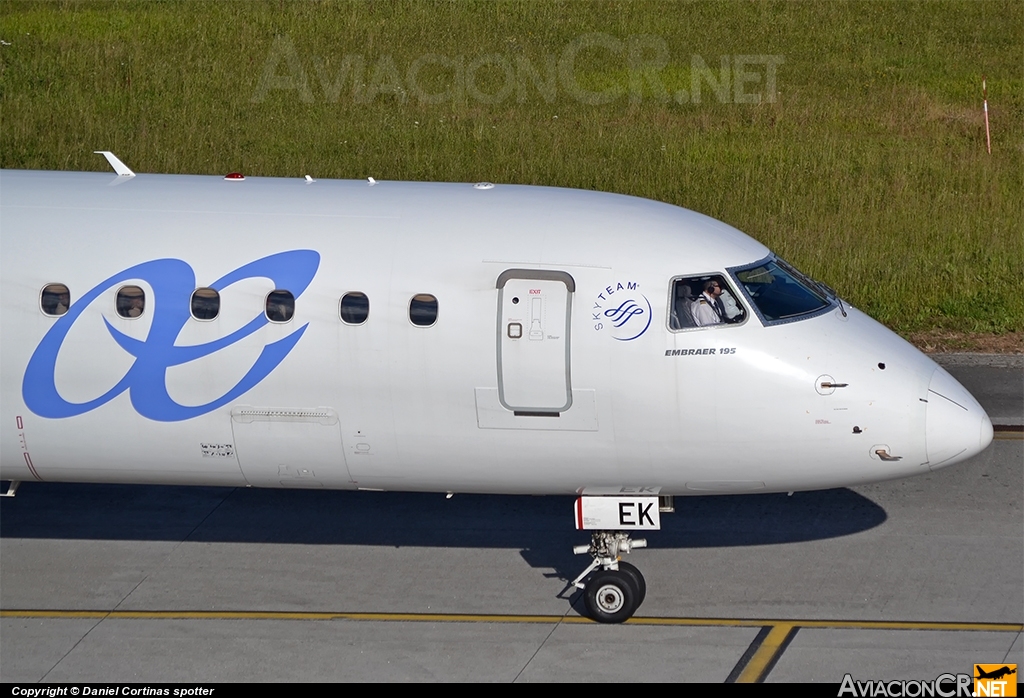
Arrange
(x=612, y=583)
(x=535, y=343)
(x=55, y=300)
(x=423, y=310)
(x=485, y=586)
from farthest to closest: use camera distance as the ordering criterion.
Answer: (x=485, y=586), (x=612, y=583), (x=55, y=300), (x=423, y=310), (x=535, y=343)

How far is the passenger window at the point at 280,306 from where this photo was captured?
36.7 feet

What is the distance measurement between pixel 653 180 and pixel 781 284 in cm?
1587

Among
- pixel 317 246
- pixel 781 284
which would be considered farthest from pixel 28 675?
pixel 781 284

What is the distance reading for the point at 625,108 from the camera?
3170cm

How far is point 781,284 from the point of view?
11.5m

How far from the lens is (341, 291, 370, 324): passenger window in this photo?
11117 millimetres

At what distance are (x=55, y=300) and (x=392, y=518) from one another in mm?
4680

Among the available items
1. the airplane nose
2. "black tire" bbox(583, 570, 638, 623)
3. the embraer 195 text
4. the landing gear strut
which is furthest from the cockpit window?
"black tire" bbox(583, 570, 638, 623)

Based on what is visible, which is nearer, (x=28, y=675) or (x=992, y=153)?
(x=28, y=675)

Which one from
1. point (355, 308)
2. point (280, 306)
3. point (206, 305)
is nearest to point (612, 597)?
point (355, 308)

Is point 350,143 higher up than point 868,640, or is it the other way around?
point 350,143

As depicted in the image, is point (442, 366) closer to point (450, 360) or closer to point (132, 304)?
point (450, 360)

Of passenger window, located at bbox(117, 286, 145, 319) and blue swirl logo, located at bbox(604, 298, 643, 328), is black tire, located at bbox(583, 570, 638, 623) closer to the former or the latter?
blue swirl logo, located at bbox(604, 298, 643, 328)

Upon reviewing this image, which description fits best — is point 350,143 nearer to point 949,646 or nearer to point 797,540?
point 797,540
